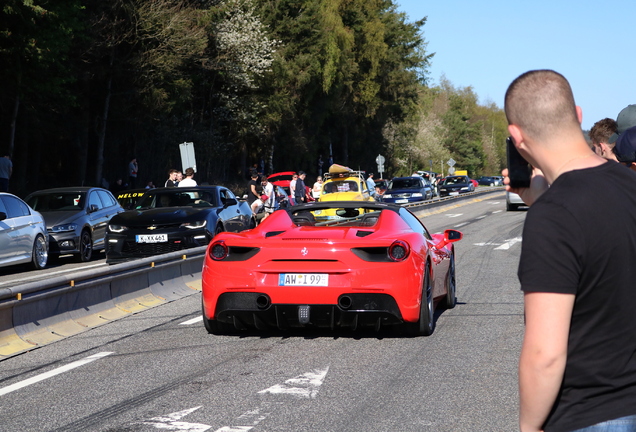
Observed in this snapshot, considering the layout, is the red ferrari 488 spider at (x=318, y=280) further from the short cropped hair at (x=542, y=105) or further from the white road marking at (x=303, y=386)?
the short cropped hair at (x=542, y=105)

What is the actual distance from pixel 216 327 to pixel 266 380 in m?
2.22

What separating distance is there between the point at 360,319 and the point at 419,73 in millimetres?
77903

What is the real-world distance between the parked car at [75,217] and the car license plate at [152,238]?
136 inches

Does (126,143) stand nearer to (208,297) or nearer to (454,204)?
(454,204)

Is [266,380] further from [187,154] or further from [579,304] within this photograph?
[187,154]

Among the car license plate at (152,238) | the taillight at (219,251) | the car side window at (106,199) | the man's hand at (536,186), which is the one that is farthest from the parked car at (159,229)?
the man's hand at (536,186)

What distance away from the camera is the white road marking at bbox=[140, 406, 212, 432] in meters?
5.61

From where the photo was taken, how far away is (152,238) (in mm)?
16609

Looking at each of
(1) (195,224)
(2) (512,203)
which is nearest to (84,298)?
(1) (195,224)

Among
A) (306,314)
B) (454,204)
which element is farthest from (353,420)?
(454,204)

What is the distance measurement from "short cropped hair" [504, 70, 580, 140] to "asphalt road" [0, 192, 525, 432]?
3272mm

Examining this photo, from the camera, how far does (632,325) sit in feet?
8.23

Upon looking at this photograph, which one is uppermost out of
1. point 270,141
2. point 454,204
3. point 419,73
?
point 419,73

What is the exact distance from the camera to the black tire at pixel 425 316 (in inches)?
344
